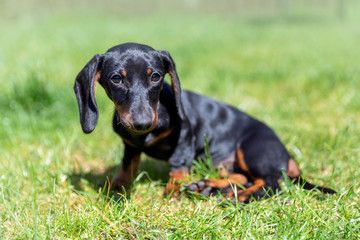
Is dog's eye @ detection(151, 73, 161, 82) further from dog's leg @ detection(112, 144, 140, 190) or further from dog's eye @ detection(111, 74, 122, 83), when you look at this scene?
dog's leg @ detection(112, 144, 140, 190)

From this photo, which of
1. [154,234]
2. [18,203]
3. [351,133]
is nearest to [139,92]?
[154,234]

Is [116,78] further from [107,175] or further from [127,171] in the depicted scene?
[107,175]

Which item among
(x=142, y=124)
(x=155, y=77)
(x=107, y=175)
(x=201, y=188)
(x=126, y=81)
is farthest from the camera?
(x=107, y=175)

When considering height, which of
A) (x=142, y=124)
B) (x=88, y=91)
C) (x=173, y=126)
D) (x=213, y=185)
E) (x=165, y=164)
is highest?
(x=88, y=91)

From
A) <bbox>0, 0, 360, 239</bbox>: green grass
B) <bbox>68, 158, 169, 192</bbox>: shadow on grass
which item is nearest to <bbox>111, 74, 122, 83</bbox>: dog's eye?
<bbox>0, 0, 360, 239</bbox>: green grass

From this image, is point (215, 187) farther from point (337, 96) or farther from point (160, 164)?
point (337, 96)

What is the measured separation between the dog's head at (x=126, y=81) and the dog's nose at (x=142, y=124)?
0.21ft

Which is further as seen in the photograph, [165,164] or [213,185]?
[165,164]

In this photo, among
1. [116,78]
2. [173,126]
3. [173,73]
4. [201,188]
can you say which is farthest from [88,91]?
[201,188]

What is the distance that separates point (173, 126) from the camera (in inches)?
124

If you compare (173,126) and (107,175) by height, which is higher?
(173,126)

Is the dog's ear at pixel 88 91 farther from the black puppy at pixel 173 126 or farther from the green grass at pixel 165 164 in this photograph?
the green grass at pixel 165 164

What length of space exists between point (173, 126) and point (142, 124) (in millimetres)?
842

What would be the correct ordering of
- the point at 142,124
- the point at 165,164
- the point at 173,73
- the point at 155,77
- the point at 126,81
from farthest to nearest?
the point at 165,164 → the point at 173,73 → the point at 155,77 → the point at 126,81 → the point at 142,124
